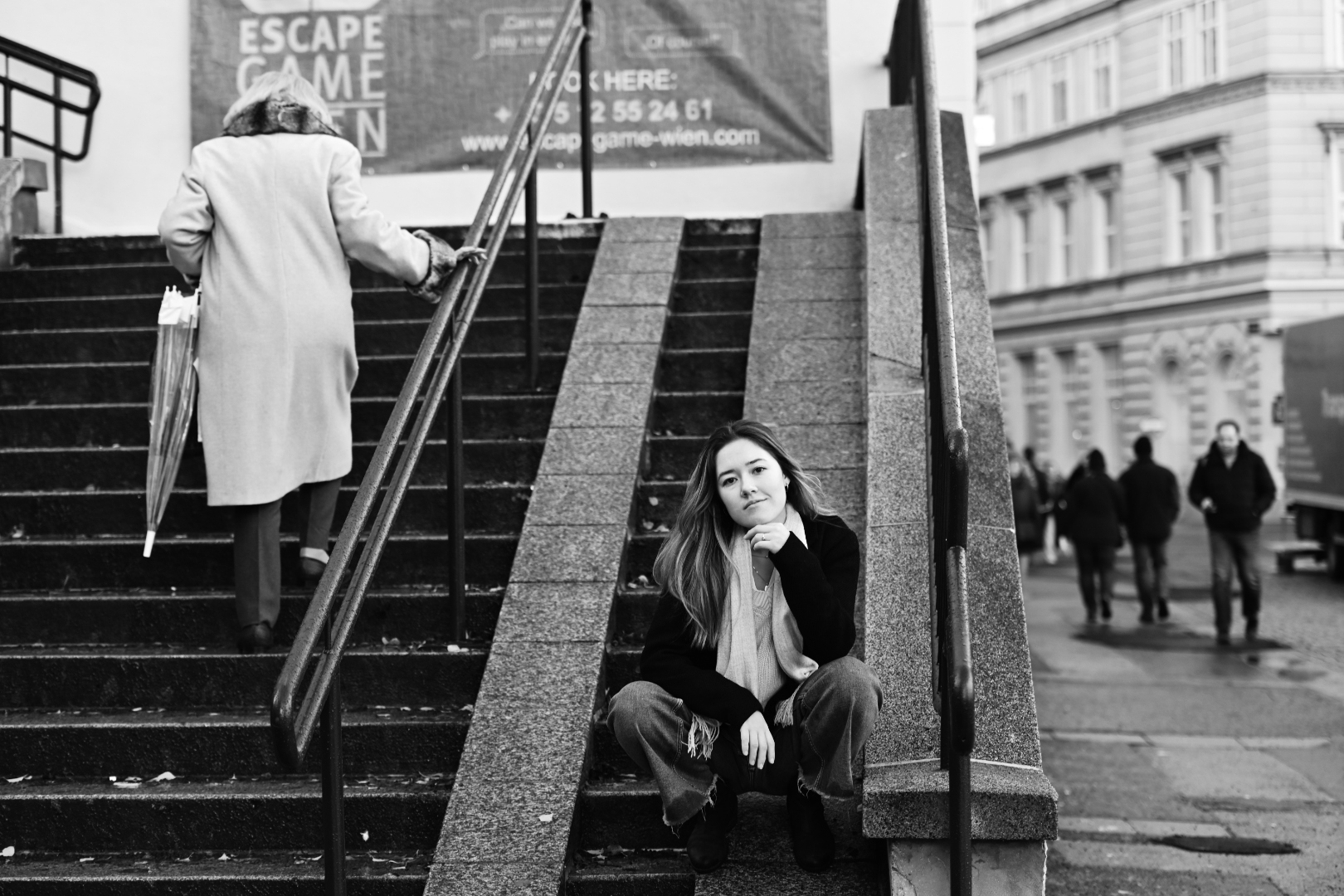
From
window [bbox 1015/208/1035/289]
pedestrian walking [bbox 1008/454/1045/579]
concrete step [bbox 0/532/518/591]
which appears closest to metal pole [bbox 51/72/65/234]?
concrete step [bbox 0/532/518/591]

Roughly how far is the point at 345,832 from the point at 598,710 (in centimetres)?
80

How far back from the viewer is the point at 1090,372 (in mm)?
45031

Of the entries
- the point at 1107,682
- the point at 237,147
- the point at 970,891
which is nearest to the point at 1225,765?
the point at 1107,682

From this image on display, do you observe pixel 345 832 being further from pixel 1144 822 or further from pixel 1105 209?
pixel 1105 209

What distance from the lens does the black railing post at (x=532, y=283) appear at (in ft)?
22.1

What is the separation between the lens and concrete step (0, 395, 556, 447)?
21.5 ft

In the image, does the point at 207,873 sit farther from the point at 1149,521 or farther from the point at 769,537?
the point at 1149,521

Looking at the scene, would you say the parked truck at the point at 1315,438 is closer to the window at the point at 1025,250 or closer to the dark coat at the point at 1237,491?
the dark coat at the point at 1237,491

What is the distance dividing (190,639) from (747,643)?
7.37ft

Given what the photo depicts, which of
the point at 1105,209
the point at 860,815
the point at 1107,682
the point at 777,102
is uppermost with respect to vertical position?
the point at 1105,209

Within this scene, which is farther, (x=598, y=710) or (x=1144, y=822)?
(x=1144, y=822)

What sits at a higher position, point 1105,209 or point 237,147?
point 1105,209

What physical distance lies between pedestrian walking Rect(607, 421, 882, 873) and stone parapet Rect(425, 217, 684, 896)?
0.42m

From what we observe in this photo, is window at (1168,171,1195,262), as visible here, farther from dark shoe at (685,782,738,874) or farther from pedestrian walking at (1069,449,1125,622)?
dark shoe at (685,782,738,874)
